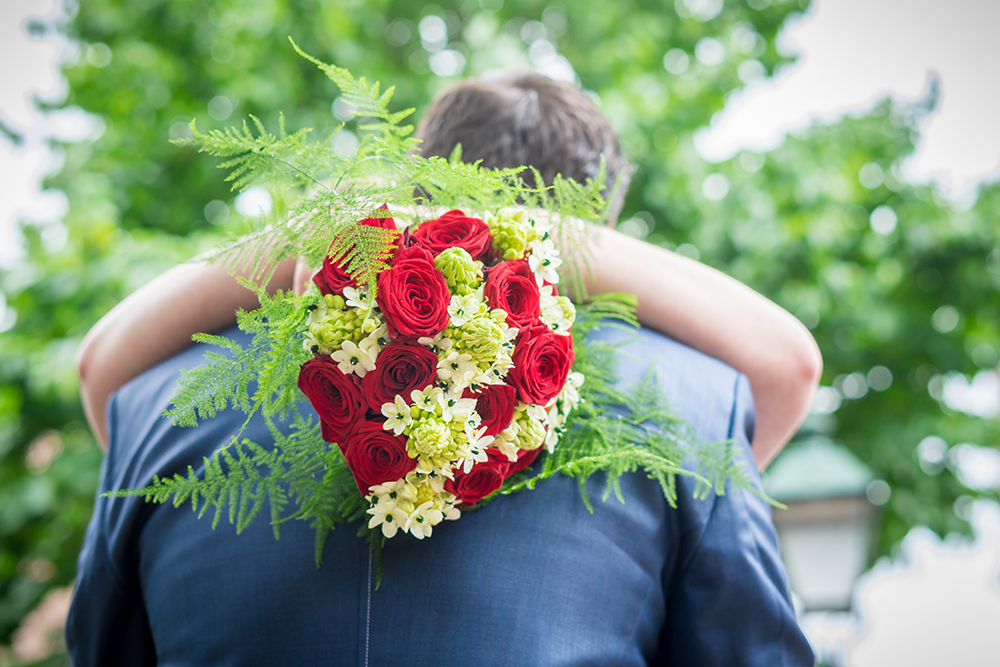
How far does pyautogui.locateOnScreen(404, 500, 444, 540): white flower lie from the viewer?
998 millimetres

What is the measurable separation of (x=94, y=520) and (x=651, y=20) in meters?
3.86

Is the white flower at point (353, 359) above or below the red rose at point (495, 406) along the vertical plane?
above

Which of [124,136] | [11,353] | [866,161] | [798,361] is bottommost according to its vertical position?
[11,353]

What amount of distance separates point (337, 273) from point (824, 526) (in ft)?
9.42

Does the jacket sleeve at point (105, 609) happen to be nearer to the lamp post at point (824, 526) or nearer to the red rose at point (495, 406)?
the red rose at point (495, 406)

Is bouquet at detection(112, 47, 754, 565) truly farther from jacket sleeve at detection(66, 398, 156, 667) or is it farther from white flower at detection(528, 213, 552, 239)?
jacket sleeve at detection(66, 398, 156, 667)

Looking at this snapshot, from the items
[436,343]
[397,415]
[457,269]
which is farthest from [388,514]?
[457,269]

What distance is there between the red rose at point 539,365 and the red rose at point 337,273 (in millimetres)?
Result: 250

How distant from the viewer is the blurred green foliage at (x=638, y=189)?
3377 millimetres

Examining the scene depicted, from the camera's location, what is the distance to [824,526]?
10.1 feet

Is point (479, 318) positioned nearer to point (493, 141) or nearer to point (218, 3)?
point (493, 141)

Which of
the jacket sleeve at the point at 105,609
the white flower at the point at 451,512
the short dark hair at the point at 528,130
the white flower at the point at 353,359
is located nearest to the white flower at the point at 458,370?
the white flower at the point at 353,359

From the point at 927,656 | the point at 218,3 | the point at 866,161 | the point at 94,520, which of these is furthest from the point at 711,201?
the point at 927,656

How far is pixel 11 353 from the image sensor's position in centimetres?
306
